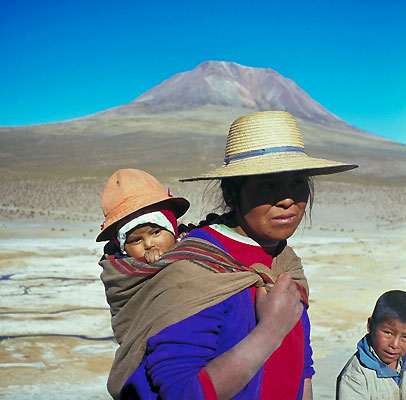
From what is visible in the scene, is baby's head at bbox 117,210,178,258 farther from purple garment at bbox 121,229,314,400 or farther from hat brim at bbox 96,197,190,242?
purple garment at bbox 121,229,314,400

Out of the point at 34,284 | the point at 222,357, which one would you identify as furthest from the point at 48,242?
the point at 222,357

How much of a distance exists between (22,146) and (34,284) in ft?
217

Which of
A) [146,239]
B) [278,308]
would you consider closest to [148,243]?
[146,239]

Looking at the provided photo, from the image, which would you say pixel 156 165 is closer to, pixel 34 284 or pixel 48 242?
pixel 48 242

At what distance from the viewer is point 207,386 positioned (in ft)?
4.52

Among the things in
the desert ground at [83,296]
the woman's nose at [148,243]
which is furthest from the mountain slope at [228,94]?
the woman's nose at [148,243]

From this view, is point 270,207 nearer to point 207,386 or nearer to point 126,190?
point 207,386

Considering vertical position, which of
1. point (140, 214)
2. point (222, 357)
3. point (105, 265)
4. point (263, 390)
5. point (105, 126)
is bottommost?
point (263, 390)

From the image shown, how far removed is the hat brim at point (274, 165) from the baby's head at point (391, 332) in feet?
4.77

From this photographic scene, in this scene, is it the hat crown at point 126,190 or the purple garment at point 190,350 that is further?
the hat crown at point 126,190

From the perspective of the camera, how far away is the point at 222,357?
1432 millimetres

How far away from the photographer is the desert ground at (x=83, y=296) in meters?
4.98

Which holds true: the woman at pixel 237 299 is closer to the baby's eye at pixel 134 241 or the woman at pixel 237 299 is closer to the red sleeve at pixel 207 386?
the red sleeve at pixel 207 386

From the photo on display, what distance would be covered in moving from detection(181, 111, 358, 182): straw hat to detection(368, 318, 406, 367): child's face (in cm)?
146
